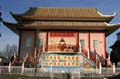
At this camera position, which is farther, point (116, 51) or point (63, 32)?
point (116, 51)

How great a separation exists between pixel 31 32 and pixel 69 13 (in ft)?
22.0

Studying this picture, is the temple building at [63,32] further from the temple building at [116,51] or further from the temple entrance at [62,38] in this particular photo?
the temple building at [116,51]

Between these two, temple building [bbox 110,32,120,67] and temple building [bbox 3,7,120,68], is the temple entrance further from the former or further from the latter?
temple building [bbox 110,32,120,67]

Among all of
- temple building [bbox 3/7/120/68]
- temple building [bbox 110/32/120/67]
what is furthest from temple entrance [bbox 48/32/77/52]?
temple building [bbox 110/32/120/67]

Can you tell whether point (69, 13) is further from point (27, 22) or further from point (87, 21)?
point (27, 22)

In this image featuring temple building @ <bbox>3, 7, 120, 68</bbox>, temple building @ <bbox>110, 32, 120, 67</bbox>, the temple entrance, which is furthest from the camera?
temple building @ <bbox>110, 32, 120, 67</bbox>

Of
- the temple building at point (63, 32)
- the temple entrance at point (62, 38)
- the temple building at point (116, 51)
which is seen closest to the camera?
the temple building at point (63, 32)

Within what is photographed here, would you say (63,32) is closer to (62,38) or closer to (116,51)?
(62,38)

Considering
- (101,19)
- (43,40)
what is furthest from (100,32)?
(43,40)

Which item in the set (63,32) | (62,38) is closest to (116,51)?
(63,32)

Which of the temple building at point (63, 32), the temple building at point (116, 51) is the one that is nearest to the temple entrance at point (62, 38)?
the temple building at point (63, 32)

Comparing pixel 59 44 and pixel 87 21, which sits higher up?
pixel 87 21

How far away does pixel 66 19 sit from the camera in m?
37.5

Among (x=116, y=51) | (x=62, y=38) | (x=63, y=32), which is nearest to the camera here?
(x=62, y=38)
